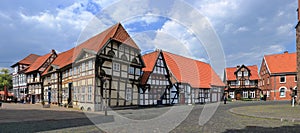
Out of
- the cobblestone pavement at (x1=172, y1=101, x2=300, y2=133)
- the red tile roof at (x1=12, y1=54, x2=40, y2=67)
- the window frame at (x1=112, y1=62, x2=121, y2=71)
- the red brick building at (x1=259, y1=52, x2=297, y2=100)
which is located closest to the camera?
the cobblestone pavement at (x1=172, y1=101, x2=300, y2=133)

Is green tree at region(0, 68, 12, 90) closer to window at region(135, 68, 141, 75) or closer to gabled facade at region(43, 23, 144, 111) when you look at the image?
gabled facade at region(43, 23, 144, 111)

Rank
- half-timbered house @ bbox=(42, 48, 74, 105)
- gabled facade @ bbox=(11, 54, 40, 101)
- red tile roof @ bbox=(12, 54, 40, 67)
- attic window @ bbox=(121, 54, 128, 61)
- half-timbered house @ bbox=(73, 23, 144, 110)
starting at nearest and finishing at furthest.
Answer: half-timbered house @ bbox=(73, 23, 144, 110)
attic window @ bbox=(121, 54, 128, 61)
half-timbered house @ bbox=(42, 48, 74, 105)
gabled facade @ bbox=(11, 54, 40, 101)
red tile roof @ bbox=(12, 54, 40, 67)

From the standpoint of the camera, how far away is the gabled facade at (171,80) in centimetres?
2584

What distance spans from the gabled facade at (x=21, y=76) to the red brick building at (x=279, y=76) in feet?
149

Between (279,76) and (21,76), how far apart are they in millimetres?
49347

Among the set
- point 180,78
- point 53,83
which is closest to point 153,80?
point 180,78

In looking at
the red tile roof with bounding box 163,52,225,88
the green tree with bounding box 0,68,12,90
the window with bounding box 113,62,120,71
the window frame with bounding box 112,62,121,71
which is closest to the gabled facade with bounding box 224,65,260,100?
the red tile roof with bounding box 163,52,225,88

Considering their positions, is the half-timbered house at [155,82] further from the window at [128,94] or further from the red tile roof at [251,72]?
the red tile roof at [251,72]

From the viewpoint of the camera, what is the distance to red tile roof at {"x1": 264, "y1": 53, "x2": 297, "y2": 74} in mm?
42756

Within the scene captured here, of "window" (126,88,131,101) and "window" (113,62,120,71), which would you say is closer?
"window" (113,62,120,71)

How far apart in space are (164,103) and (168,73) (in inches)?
152

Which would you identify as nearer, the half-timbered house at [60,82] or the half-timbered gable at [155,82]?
the half-timbered house at [60,82]

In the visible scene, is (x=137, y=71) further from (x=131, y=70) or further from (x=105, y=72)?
(x=105, y=72)

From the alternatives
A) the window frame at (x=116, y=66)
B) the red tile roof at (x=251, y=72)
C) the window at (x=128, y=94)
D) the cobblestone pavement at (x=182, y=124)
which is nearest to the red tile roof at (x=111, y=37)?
the window frame at (x=116, y=66)
